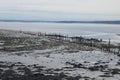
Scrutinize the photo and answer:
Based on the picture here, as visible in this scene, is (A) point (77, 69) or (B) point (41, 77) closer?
(B) point (41, 77)

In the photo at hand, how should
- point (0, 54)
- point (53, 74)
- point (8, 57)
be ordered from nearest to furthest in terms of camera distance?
point (53, 74) → point (8, 57) → point (0, 54)

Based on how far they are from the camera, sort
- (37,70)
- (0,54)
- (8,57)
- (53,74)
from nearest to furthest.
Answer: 1. (53,74)
2. (37,70)
3. (8,57)
4. (0,54)

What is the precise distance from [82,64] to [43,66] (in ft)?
16.9

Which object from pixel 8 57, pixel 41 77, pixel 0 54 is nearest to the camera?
pixel 41 77

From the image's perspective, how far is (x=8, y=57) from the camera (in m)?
40.4

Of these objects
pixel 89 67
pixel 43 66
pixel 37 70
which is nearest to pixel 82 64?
pixel 89 67

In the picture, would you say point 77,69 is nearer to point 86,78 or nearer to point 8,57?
point 86,78

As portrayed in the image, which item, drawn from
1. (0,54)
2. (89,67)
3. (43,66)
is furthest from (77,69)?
(0,54)

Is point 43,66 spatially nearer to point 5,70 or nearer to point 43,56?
point 5,70

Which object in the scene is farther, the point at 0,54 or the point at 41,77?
the point at 0,54

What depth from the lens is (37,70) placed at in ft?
99.8

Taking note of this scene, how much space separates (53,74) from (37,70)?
2.66 metres

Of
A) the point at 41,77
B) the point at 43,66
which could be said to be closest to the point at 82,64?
the point at 43,66

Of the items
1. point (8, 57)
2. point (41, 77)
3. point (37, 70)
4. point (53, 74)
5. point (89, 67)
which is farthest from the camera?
point (8, 57)
